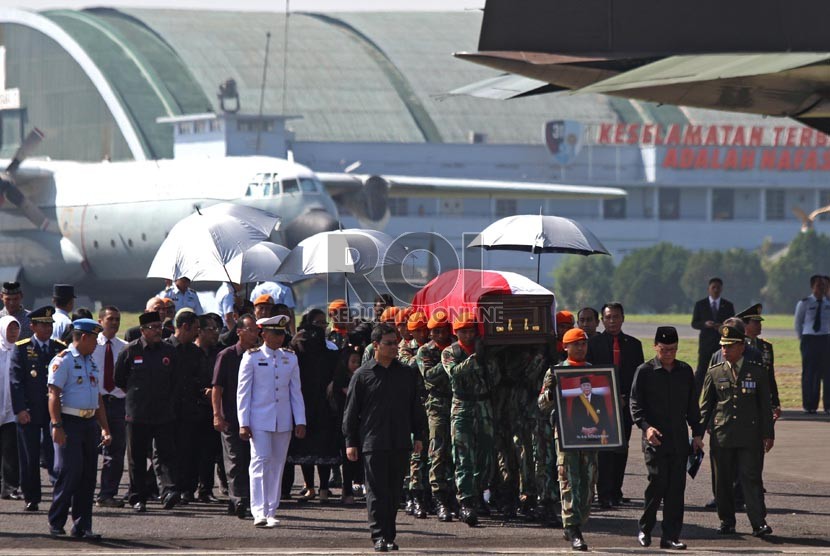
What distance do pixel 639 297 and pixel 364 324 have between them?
214 feet

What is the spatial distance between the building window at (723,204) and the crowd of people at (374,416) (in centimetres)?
8274

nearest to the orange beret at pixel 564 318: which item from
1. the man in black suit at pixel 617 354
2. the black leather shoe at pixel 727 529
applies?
the man in black suit at pixel 617 354

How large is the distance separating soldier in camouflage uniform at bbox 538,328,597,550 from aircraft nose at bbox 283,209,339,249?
2348cm

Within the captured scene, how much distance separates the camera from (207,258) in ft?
65.2

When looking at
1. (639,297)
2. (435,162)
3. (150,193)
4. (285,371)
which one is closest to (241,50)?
(435,162)

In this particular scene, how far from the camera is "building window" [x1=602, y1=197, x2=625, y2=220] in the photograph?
307ft

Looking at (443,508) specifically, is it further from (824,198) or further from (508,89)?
(824,198)

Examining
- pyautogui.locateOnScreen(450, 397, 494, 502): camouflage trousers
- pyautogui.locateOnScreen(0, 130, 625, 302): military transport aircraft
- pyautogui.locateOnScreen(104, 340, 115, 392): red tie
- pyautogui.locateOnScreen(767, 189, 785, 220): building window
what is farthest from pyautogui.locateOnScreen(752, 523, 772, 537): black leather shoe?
pyautogui.locateOnScreen(767, 189, 785, 220): building window

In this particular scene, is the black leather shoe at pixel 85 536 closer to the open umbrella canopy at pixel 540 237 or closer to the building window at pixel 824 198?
the open umbrella canopy at pixel 540 237

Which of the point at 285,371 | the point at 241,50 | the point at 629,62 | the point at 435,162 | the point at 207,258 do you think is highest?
the point at 241,50

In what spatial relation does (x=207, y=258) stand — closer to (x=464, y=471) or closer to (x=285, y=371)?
(x=285, y=371)

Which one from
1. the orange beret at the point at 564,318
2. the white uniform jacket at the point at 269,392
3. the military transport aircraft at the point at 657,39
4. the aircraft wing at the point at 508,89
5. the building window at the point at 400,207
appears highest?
the building window at the point at 400,207

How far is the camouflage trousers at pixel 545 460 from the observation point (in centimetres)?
1334

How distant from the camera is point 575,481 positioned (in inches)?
484
